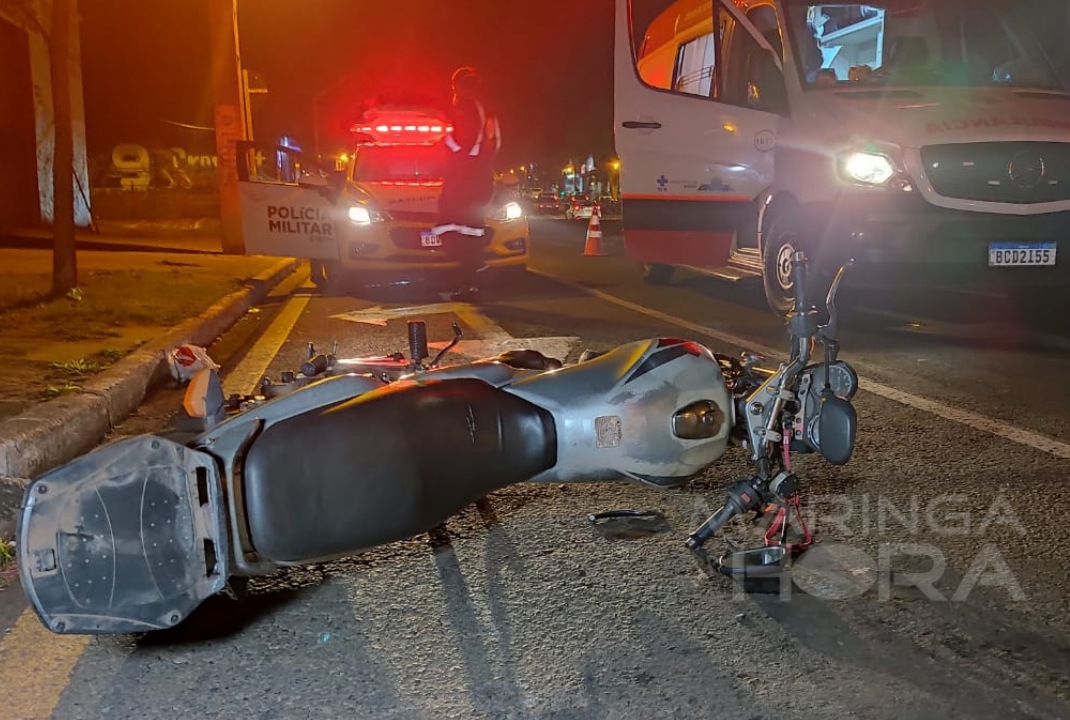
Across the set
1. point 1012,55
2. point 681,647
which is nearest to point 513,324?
point 1012,55

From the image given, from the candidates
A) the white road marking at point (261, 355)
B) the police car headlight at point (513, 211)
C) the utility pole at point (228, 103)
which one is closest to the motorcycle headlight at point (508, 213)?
the police car headlight at point (513, 211)

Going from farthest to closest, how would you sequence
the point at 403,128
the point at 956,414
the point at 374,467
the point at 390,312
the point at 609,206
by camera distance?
1. the point at 609,206
2. the point at 403,128
3. the point at 390,312
4. the point at 956,414
5. the point at 374,467

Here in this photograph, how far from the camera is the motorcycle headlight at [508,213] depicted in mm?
11438

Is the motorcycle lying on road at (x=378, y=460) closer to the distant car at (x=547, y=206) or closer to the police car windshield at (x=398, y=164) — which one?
the police car windshield at (x=398, y=164)

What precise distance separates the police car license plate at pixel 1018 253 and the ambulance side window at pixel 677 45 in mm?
2712

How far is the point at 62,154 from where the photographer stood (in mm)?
9133

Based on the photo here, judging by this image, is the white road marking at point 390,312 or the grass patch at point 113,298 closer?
the grass patch at point 113,298

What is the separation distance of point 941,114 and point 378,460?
5.98 metres

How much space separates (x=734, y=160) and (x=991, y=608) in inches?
226

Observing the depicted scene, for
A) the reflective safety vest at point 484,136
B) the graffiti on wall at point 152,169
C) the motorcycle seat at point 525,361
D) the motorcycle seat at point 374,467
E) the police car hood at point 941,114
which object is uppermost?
the graffiti on wall at point 152,169

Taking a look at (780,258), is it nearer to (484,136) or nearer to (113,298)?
(484,136)

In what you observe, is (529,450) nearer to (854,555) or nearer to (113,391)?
(854,555)

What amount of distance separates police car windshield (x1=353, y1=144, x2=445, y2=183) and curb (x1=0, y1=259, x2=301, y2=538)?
4662mm

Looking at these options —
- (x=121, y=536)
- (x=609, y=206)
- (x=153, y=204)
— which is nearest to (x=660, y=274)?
(x=121, y=536)
